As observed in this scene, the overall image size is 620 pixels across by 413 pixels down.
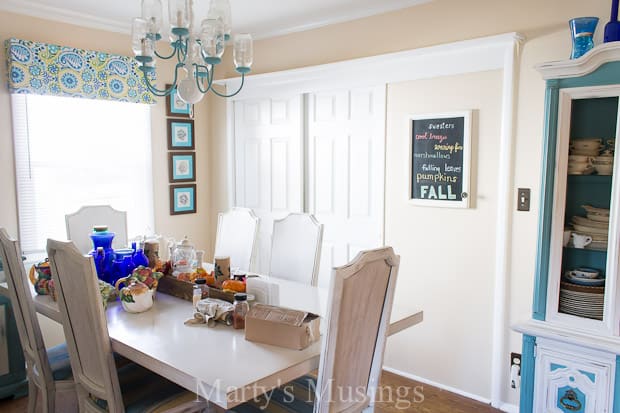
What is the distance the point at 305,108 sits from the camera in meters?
3.69

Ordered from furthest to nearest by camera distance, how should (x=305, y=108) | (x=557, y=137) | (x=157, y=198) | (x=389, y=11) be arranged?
(x=157, y=198), (x=305, y=108), (x=389, y=11), (x=557, y=137)

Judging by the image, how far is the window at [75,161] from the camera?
10.7 ft

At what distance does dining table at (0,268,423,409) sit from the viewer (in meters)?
1.47

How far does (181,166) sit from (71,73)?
1158 millimetres

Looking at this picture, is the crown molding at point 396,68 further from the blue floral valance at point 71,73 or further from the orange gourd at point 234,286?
the orange gourd at point 234,286

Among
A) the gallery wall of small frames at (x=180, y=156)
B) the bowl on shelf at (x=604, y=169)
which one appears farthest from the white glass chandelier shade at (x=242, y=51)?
the gallery wall of small frames at (x=180, y=156)

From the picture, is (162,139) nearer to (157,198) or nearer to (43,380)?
(157,198)

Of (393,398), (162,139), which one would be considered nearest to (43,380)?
(393,398)

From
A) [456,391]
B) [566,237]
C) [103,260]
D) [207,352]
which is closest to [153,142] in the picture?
[103,260]

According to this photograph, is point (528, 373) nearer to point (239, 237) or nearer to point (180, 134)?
point (239, 237)

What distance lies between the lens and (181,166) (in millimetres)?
4184

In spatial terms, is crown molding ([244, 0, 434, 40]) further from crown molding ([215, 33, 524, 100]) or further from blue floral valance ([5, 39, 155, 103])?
blue floral valance ([5, 39, 155, 103])

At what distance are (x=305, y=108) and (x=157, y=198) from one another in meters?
1.47

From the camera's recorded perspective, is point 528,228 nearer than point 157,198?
Yes
